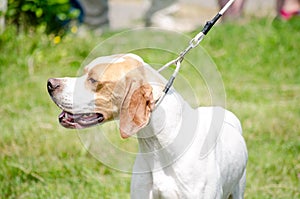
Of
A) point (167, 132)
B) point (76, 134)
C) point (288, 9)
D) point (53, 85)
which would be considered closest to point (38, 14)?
point (76, 134)

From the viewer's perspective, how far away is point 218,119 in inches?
134

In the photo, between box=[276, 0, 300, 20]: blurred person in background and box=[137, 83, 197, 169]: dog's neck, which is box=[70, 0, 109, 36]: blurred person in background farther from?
box=[137, 83, 197, 169]: dog's neck

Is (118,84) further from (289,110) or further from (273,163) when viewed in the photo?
(289,110)

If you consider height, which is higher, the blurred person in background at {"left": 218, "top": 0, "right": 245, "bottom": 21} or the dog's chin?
the dog's chin

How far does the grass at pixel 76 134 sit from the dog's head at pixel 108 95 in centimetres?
36

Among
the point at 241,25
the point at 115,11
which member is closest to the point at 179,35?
the point at 241,25

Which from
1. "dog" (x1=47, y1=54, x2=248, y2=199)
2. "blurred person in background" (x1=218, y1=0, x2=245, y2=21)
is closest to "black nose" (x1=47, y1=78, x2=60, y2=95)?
"dog" (x1=47, y1=54, x2=248, y2=199)

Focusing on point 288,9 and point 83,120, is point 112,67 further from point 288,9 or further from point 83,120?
point 288,9

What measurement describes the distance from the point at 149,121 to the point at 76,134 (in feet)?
7.17

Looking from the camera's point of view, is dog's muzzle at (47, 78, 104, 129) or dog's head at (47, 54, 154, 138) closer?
dog's head at (47, 54, 154, 138)

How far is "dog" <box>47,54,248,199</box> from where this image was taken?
120 inches

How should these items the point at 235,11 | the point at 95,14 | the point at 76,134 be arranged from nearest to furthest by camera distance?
the point at 76,134, the point at 235,11, the point at 95,14

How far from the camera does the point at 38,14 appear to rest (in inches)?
268

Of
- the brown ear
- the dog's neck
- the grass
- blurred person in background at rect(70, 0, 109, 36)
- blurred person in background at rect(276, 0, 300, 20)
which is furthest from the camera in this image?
blurred person in background at rect(70, 0, 109, 36)
